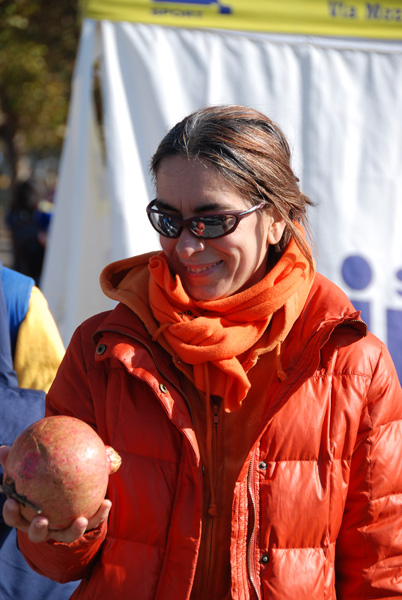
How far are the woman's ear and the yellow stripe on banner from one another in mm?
2375

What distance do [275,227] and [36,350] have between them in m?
1.03

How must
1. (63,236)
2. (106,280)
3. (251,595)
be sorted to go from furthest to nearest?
1. (63,236)
2. (106,280)
3. (251,595)

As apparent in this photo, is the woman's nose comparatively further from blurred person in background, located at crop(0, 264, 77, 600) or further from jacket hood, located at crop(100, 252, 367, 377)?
blurred person in background, located at crop(0, 264, 77, 600)

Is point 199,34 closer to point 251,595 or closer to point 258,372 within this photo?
point 258,372

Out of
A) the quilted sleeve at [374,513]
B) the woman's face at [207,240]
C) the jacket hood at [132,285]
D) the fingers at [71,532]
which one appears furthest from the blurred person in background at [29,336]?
the quilted sleeve at [374,513]

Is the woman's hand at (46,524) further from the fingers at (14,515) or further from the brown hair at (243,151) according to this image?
the brown hair at (243,151)

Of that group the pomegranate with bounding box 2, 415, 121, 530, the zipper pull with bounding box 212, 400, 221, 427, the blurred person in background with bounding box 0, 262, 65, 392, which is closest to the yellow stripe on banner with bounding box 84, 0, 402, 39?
the blurred person in background with bounding box 0, 262, 65, 392

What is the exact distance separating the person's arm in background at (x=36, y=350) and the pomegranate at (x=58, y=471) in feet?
2.69

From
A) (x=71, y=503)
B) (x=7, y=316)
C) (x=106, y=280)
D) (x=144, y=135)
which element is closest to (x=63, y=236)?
(x=144, y=135)

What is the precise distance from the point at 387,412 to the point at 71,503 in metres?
0.90

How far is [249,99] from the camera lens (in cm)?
419

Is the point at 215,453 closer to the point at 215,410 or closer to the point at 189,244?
the point at 215,410

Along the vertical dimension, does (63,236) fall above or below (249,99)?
below

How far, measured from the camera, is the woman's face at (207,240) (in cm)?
197
